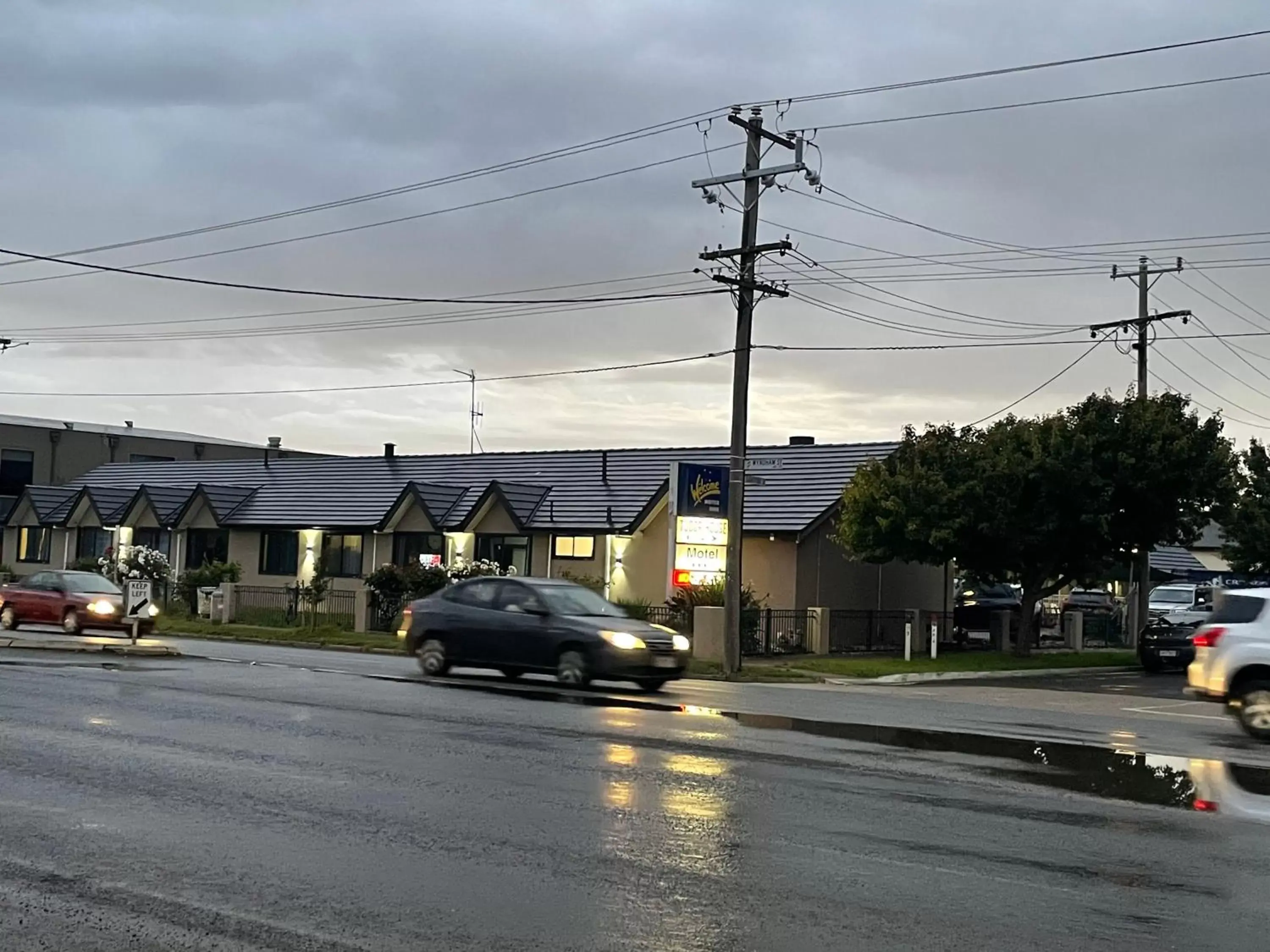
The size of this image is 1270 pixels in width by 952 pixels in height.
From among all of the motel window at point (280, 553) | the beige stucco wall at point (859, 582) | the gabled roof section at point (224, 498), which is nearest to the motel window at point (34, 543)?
the gabled roof section at point (224, 498)

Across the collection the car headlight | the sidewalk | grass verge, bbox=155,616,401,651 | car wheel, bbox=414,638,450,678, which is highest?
the car headlight

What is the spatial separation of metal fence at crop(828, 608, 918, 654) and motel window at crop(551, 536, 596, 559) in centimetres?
743

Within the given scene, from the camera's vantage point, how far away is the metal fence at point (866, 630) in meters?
35.9

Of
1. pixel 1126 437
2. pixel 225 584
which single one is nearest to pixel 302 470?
pixel 225 584

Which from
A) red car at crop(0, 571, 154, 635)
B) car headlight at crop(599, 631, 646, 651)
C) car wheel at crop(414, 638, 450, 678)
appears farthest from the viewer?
red car at crop(0, 571, 154, 635)

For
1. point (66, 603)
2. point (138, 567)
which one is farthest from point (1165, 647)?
point (138, 567)

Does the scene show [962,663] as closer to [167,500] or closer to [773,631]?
[773,631]

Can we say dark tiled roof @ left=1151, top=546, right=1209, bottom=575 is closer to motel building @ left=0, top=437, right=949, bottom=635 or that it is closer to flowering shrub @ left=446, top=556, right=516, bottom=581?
motel building @ left=0, top=437, right=949, bottom=635

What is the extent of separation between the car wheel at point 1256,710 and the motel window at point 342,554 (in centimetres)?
3283

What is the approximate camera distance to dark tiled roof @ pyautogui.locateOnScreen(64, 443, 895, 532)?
128 feet

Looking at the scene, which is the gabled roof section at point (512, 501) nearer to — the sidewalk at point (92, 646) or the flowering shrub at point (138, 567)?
the flowering shrub at point (138, 567)

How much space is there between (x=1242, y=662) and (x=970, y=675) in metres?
14.2

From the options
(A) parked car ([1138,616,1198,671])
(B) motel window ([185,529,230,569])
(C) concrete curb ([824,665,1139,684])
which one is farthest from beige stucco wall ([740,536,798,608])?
(B) motel window ([185,529,230,569])

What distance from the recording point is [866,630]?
37031 mm
